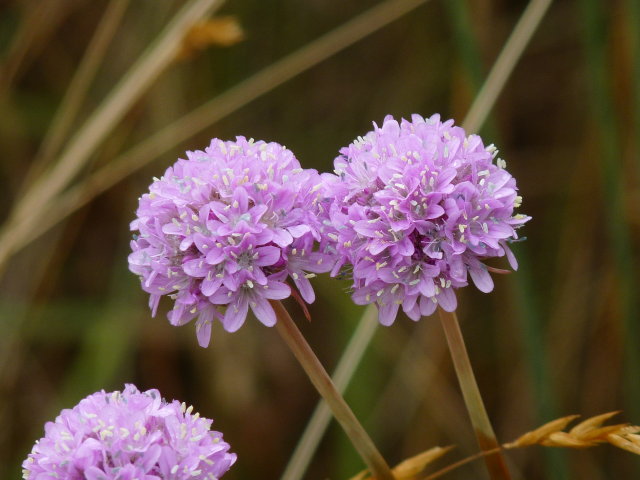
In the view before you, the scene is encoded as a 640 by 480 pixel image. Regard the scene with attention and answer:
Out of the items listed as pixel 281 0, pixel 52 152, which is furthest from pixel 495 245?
pixel 281 0

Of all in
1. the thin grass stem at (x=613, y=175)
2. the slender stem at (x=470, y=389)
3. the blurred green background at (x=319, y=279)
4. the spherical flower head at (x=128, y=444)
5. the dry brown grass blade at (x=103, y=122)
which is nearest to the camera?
the spherical flower head at (x=128, y=444)

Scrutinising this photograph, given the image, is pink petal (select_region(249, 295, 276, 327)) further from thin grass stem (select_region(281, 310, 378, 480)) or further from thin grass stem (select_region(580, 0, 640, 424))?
thin grass stem (select_region(580, 0, 640, 424))

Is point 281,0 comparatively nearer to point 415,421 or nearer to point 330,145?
point 330,145

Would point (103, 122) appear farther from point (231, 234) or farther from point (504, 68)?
point (231, 234)

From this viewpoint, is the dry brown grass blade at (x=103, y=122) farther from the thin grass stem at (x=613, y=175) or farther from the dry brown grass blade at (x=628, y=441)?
the dry brown grass blade at (x=628, y=441)

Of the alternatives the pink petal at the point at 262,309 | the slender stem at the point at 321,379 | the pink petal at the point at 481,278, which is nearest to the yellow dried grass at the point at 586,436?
the slender stem at the point at 321,379

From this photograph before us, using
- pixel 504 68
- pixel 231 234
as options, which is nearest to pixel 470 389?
pixel 231 234
